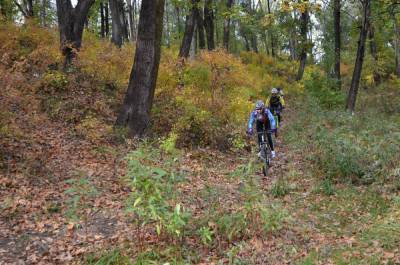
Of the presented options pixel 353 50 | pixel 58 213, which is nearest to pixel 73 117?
pixel 58 213

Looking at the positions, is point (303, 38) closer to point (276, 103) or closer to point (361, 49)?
point (361, 49)

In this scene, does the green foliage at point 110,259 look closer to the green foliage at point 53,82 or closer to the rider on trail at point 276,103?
the green foliage at point 53,82

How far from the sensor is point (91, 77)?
14992mm

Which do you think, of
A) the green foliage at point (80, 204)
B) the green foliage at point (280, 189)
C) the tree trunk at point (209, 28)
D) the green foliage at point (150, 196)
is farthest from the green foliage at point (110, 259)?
the tree trunk at point (209, 28)

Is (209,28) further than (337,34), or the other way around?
(209,28)

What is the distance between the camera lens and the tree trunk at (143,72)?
38.7ft

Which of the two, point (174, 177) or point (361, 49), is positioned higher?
point (361, 49)

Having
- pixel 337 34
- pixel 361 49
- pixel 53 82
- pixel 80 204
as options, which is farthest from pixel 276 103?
pixel 337 34

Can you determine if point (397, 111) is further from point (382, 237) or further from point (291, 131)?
point (382, 237)

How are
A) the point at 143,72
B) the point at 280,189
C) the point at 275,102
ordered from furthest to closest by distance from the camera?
the point at 275,102
the point at 143,72
the point at 280,189

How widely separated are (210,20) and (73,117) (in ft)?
55.0

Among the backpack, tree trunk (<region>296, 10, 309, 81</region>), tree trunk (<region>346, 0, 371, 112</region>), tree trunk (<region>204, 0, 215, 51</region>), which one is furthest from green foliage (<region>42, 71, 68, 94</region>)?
tree trunk (<region>296, 10, 309, 81</region>)

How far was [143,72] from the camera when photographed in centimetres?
1198

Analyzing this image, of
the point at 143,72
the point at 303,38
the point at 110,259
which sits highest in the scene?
the point at 303,38
